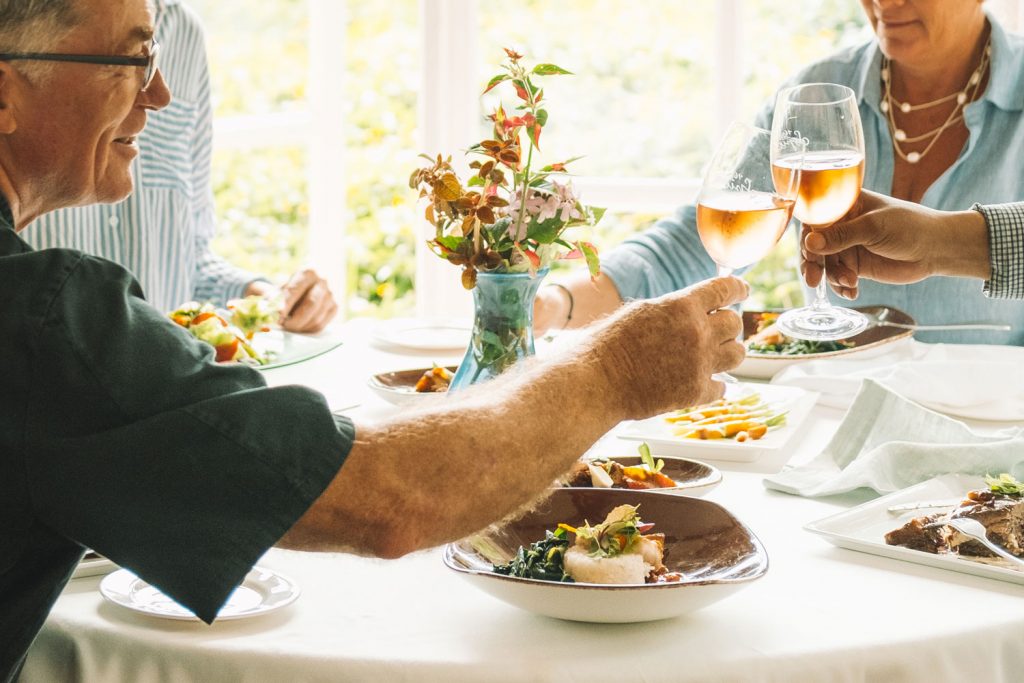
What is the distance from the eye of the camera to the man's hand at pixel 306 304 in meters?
2.54

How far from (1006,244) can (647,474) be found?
0.84m

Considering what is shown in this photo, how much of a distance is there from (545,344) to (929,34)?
1.09m

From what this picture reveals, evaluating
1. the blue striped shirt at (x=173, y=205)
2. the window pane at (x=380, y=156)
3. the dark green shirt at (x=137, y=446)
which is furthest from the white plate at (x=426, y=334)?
the window pane at (x=380, y=156)

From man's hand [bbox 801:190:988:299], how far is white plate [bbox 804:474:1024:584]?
50 cm

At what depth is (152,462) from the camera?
94 cm

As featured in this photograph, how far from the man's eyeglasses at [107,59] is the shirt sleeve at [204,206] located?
1.75m

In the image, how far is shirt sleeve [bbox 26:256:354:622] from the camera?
0.94 m

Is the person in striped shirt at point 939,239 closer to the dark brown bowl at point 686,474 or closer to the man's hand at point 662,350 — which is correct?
the dark brown bowl at point 686,474

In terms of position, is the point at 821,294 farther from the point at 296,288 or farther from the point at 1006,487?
the point at 296,288

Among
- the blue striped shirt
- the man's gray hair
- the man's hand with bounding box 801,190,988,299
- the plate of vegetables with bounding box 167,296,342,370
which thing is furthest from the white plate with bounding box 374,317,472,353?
the man's gray hair

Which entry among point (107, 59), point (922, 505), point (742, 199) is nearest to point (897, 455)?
point (922, 505)

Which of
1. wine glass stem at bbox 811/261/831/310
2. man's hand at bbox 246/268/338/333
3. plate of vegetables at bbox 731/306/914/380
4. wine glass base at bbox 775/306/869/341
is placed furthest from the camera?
man's hand at bbox 246/268/338/333

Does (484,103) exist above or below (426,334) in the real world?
above

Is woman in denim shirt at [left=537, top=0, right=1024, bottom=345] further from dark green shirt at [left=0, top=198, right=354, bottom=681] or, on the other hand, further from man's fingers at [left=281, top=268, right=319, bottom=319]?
dark green shirt at [left=0, top=198, right=354, bottom=681]
